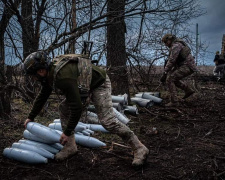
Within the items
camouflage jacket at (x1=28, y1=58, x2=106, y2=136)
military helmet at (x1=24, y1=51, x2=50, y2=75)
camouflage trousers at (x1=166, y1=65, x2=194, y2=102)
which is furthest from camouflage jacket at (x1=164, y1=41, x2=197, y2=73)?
military helmet at (x1=24, y1=51, x2=50, y2=75)

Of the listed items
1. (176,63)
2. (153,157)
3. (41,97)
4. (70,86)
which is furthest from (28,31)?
(176,63)

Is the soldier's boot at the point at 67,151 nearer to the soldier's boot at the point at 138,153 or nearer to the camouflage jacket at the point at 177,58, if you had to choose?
the soldier's boot at the point at 138,153

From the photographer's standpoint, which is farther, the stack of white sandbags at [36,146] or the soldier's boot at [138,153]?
the stack of white sandbags at [36,146]

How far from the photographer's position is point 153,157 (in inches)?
167

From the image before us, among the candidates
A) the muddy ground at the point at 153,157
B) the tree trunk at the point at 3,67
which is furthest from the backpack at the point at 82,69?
the tree trunk at the point at 3,67

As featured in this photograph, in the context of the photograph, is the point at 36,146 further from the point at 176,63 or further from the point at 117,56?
the point at 176,63

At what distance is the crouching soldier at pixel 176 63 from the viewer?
8.50 metres

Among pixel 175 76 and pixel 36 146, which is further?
pixel 175 76

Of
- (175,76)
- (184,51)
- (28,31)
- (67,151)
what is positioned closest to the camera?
(67,151)

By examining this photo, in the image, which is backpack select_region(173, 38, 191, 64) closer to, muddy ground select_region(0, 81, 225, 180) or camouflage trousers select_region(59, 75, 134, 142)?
muddy ground select_region(0, 81, 225, 180)

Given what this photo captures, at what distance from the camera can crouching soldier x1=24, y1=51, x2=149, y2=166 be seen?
3.22 m

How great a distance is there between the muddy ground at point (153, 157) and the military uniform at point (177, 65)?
210 centimetres

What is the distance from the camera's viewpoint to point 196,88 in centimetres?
1139

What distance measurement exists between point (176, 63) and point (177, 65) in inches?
3.1
